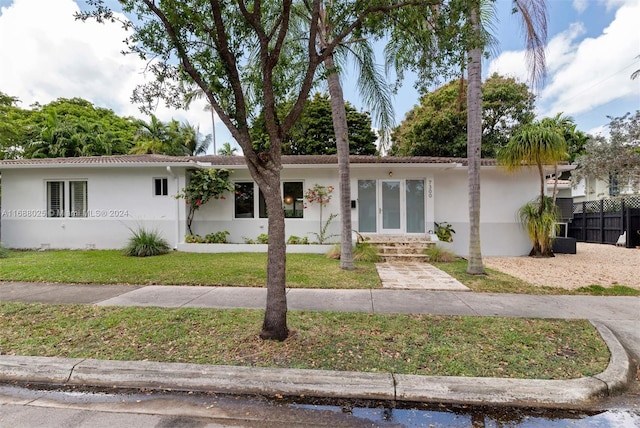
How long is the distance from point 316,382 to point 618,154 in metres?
14.8

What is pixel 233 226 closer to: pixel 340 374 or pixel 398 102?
pixel 398 102

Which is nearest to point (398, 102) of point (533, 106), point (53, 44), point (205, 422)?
point (205, 422)

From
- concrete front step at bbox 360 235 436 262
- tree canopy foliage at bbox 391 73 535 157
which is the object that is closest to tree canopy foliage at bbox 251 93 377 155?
tree canopy foliage at bbox 391 73 535 157

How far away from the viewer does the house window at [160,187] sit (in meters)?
11.3

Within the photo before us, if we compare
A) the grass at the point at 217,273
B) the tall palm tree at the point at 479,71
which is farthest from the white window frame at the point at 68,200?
the tall palm tree at the point at 479,71

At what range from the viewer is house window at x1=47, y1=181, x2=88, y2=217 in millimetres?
11438

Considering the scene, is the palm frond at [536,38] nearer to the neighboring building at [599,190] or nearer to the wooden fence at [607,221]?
the neighboring building at [599,190]

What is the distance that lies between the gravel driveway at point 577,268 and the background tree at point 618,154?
10.1 feet

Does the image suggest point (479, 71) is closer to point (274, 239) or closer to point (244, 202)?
point (274, 239)

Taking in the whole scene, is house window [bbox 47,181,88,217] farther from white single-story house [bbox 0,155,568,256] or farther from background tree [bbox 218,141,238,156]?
background tree [bbox 218,141,238,156]

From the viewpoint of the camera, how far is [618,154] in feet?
38.1

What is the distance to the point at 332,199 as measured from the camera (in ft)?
37.6

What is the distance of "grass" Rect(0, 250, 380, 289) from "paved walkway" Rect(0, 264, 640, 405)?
0.40m

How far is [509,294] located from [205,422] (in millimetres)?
5825
